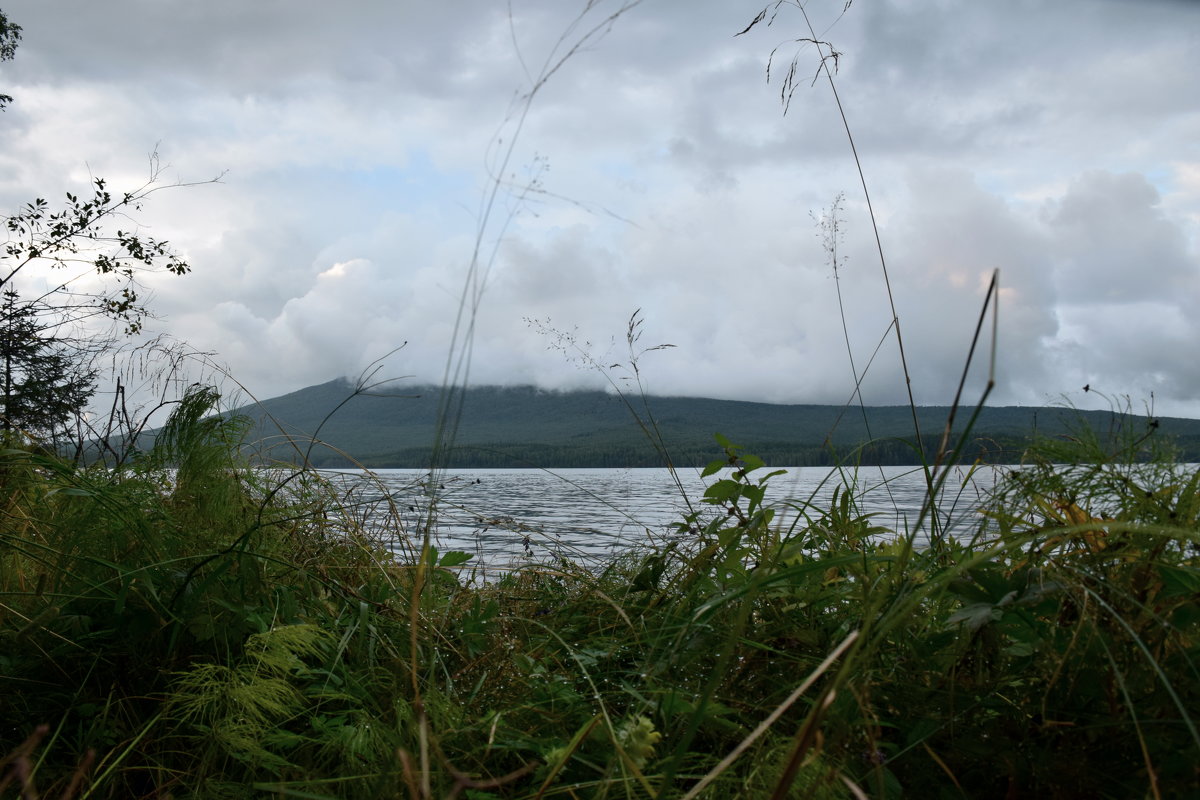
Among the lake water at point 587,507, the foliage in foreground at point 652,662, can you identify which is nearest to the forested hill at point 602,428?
→ the lake water at point 587,507

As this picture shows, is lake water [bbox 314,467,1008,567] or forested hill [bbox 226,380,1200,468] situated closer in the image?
forested hill [bbox 226,380,1200,468]

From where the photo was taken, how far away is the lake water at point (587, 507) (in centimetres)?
250

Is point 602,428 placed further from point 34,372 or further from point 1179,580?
point 1179,580

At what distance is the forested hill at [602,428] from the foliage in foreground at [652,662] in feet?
0.96

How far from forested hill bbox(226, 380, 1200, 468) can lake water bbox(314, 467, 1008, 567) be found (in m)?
0.12

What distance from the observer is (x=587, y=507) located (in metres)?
4.59

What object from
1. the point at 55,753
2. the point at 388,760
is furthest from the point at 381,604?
the point at 388,760

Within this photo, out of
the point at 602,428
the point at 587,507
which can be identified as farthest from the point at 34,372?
the point at 602,428

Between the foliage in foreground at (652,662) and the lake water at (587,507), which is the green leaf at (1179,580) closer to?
the foliage in foreground at (652,662)

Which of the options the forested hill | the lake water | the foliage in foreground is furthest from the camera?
the lake water

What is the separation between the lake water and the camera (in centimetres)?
250

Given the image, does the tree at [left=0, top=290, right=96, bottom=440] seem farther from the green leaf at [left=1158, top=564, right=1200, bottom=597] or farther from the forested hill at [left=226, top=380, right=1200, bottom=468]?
the green leaf at [left=1158, top=564, right=1200, bottom=597]

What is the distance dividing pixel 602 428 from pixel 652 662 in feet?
444

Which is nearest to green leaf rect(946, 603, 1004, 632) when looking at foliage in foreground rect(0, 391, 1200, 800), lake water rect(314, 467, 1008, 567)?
foliage in foreground rect(0, 391, 1200, 800)
